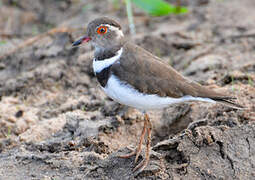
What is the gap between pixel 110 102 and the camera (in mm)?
5410

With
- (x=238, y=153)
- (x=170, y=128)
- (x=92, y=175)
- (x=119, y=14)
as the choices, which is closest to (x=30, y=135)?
(x=92, y=175)

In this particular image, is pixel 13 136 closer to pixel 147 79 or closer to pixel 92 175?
pixel 92 175

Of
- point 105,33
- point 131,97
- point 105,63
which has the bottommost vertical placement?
point 131,97

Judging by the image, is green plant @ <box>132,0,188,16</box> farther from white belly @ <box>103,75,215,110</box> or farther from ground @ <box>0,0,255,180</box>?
white belly @ <box>103,75,215,110</box>

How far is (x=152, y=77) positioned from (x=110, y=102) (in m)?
1.66

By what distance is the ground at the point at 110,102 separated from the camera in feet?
12.6

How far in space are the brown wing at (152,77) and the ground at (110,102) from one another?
45cm

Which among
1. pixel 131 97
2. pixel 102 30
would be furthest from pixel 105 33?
pixel 131 97

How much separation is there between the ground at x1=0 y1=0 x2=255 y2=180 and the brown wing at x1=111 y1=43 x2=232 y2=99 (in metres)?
0.45

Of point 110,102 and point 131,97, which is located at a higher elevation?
point 131,97

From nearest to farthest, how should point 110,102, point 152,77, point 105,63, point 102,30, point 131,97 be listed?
1. point 131,97
2. point 152,77
3. point 105,63
4. point 102,30
5. point 110,102

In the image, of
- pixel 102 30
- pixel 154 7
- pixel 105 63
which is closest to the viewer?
pixel 105 63

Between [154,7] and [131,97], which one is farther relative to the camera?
[154,7]

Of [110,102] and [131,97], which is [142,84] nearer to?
[131,97]
